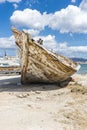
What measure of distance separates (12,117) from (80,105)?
3.30 m

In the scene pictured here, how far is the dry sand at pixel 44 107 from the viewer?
9568 mm

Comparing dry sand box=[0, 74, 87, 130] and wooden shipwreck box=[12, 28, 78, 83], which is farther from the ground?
wooden shipwreck box=[12, 28, 78, 83]

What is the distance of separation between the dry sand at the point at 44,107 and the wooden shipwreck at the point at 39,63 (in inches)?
21.8

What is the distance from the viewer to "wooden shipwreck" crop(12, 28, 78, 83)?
1633 centimetres

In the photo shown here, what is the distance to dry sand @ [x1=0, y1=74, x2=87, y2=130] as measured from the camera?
9.57 meters

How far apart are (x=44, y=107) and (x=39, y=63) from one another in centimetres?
484

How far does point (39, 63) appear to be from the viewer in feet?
54.1

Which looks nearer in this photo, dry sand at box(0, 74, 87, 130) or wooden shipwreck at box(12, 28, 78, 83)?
dry sand at box(0, 74, 87, 130)

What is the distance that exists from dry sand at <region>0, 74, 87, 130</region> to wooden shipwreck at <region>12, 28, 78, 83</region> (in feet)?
1.82

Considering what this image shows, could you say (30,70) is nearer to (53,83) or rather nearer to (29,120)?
(53,83)

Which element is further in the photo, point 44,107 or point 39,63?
point 39,63

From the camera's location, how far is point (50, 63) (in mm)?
16391

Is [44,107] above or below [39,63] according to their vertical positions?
below

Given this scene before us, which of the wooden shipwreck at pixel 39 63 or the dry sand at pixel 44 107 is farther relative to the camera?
the wooden shipwreck at pixel 39 63
